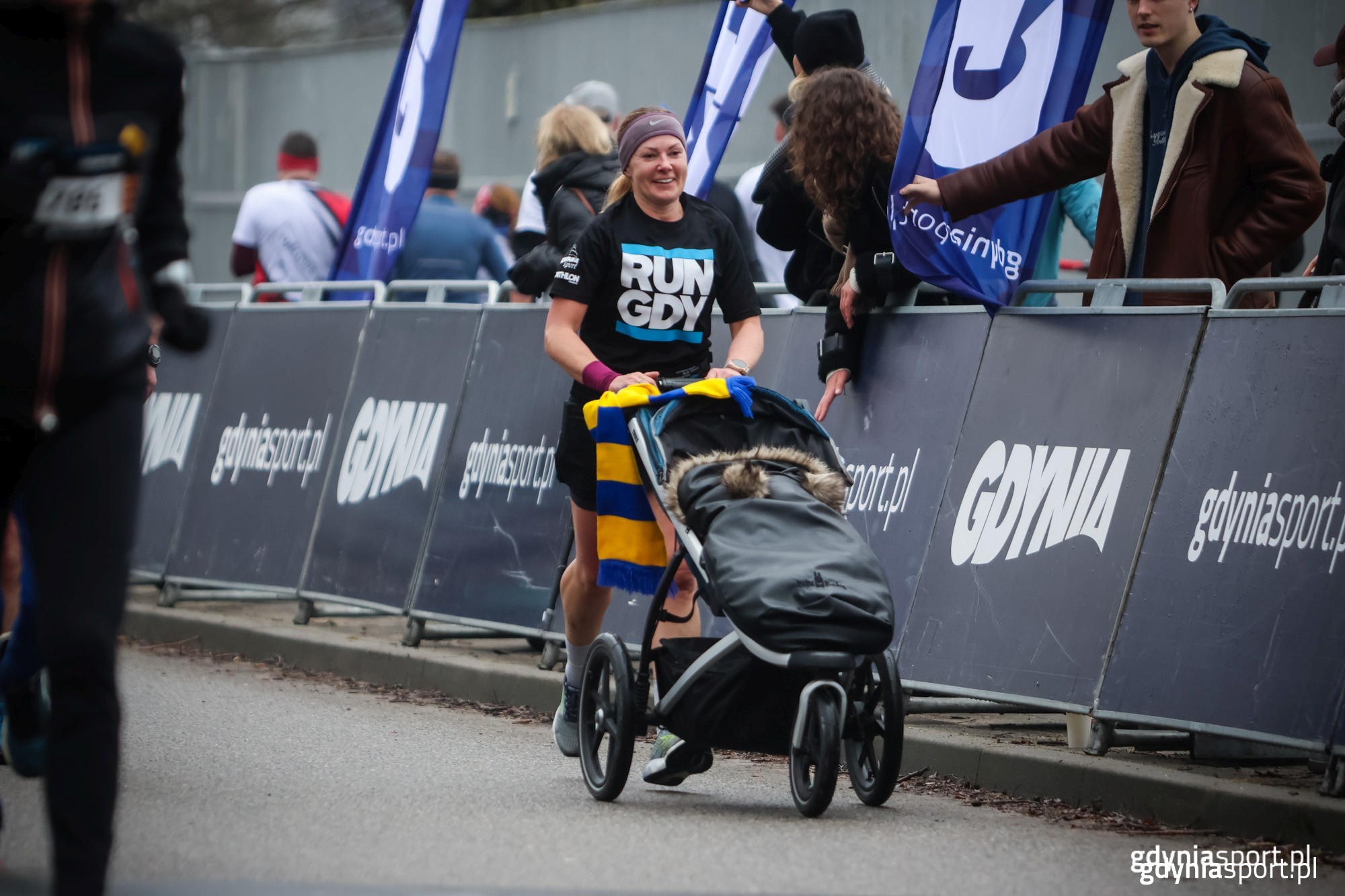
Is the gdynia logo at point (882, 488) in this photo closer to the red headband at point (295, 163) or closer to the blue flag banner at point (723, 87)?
the blue flag banner at point (723, 87)

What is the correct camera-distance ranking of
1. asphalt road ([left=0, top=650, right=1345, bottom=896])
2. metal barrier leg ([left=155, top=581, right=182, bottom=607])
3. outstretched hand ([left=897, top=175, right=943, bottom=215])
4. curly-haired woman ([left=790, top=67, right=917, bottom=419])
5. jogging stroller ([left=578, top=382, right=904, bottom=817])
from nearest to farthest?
asphalt road ([left=0, top=650, right=1345, bottom=896]) < jogging stroller ([left=578, top=382, right=904, bottom=817]) < outstretched hand ([left=897, top=175, right=943, bottom=215]) < curly-haired woman ([left=790, top=67, right=917, bottom=419]) < metal barrier leg ([left=155, top=581, right=182, bottom=607])

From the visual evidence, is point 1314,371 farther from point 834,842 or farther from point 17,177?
point 17,177

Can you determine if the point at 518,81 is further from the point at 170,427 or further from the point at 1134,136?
the point at 1134,136

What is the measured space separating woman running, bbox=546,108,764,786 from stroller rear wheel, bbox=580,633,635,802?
1.00ft

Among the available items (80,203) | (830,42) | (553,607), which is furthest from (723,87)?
(80,203)

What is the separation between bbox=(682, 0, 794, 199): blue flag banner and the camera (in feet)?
31.0

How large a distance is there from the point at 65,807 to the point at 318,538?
602 cm

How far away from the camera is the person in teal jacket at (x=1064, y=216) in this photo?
8164 millimetres

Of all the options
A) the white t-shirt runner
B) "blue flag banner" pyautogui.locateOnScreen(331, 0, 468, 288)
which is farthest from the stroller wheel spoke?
the white t-shirt runner

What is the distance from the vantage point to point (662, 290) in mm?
6531

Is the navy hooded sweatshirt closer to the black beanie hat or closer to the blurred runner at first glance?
the black beanie hat

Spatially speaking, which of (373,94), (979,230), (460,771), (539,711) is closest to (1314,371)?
(979,230)

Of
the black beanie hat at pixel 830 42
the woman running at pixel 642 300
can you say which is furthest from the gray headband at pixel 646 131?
the black beanie hat at pixel 830 42

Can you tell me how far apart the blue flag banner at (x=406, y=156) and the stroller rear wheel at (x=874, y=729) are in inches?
231
